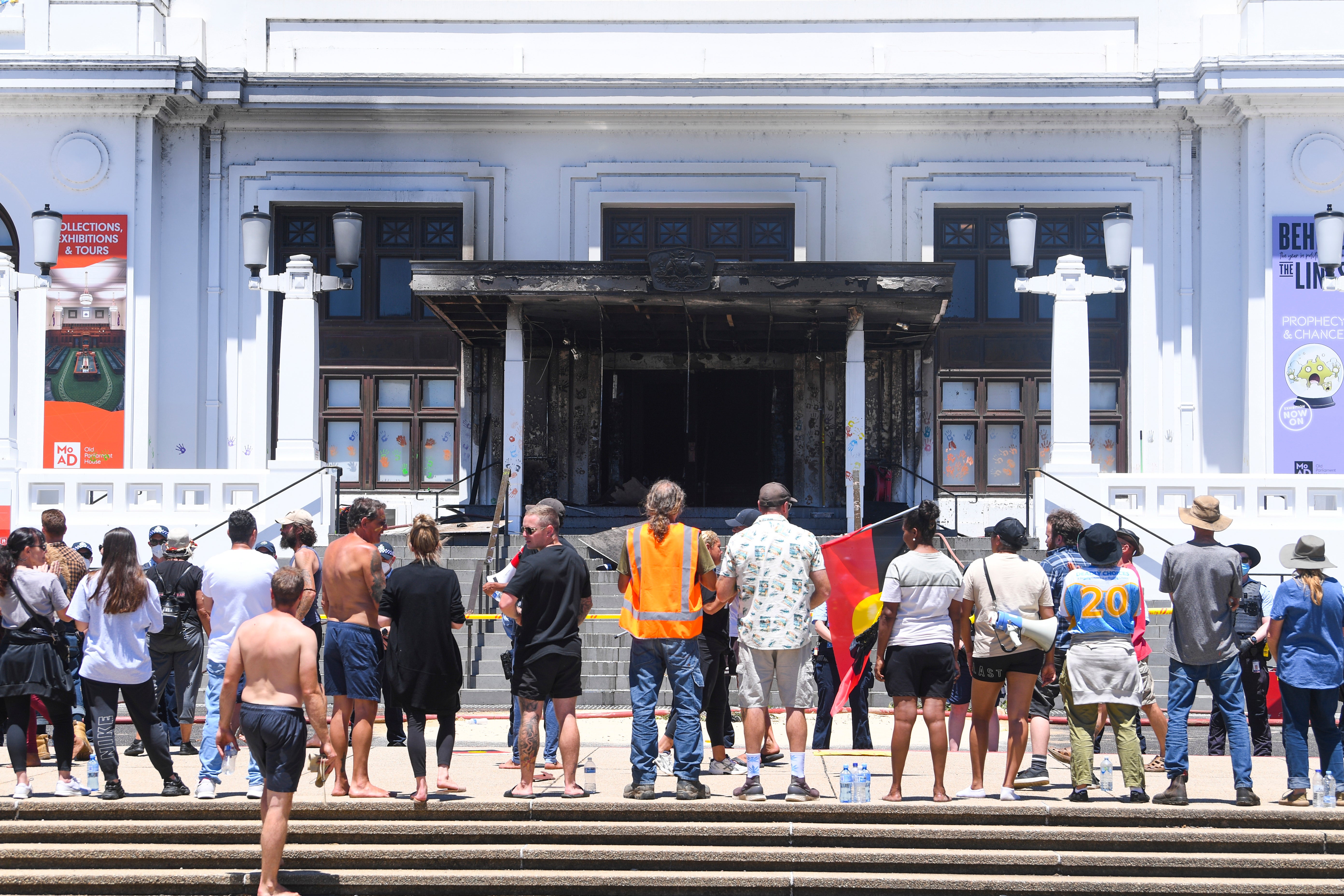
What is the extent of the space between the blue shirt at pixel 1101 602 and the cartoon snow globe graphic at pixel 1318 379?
12.8 metres

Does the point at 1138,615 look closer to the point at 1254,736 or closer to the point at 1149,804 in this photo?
the point at 1149,804

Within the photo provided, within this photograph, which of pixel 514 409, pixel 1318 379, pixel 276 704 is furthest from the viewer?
pixel 1318 379

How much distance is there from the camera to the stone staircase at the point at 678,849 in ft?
25.7

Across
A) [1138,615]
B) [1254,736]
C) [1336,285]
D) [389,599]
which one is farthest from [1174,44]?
[389,599]

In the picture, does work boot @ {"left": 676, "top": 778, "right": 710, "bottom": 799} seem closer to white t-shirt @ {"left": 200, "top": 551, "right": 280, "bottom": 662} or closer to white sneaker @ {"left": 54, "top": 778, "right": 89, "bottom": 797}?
white t-shirt @ {"left": 200, "top": 551, "right": 280, "bottom": 662}

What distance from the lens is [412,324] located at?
21672mm

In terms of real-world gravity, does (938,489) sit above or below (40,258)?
below

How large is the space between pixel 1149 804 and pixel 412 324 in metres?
15.2

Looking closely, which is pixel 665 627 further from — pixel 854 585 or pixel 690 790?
pixel 854 585

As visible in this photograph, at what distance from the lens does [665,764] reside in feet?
33.2

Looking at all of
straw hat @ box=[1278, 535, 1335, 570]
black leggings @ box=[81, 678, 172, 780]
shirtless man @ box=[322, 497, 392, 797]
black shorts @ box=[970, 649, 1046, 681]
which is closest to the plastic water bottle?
black leggings @ box=[81, 678, 172, 780]

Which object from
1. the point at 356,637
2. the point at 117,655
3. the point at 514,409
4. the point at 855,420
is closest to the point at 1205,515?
the point at 356,637

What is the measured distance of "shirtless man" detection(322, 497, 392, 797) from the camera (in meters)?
8.91

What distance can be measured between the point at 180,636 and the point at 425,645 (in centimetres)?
264
